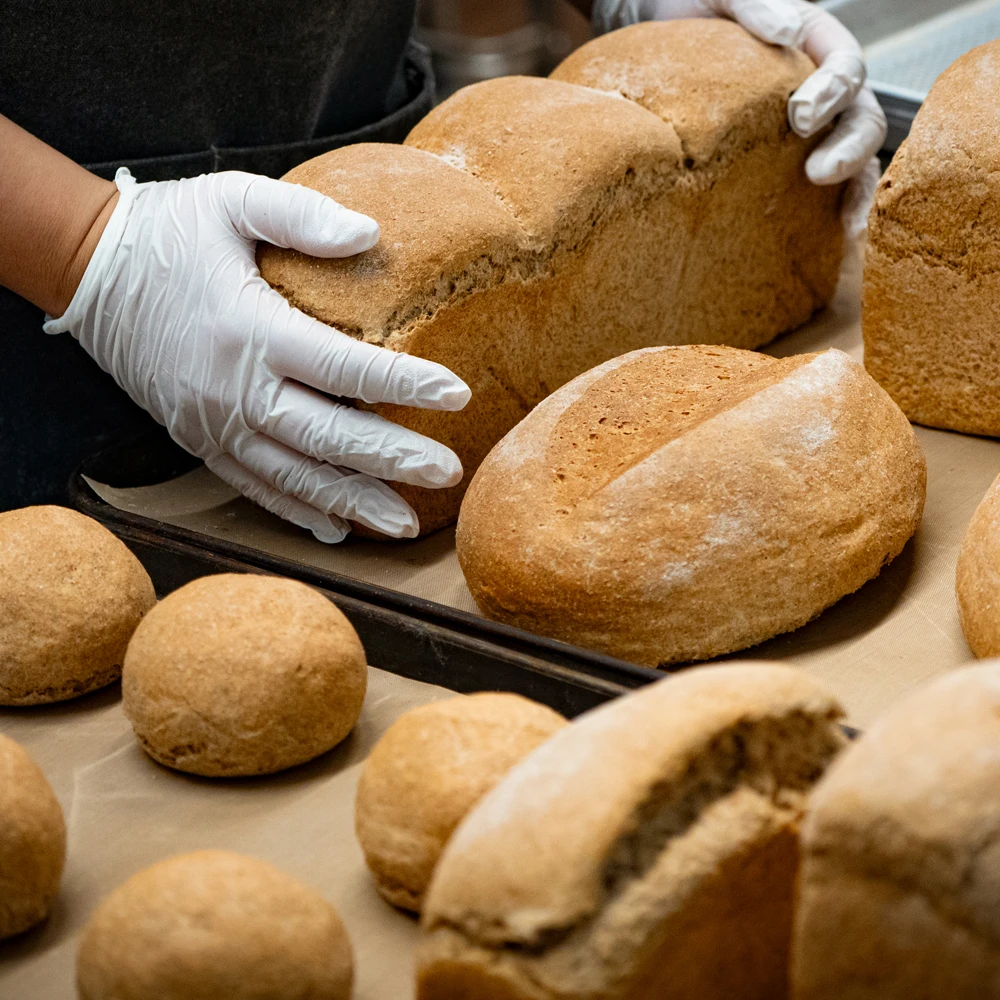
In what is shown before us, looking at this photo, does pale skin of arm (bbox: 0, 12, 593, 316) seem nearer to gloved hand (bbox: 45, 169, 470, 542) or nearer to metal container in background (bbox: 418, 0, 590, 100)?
gloved hand (bbox: 45, 169, 470, 542)

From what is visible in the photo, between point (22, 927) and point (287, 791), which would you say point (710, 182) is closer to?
point (287, 791)

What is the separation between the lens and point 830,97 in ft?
8.53

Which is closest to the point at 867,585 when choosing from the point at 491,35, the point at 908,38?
the point at 908,38

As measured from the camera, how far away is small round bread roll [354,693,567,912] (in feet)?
4.16

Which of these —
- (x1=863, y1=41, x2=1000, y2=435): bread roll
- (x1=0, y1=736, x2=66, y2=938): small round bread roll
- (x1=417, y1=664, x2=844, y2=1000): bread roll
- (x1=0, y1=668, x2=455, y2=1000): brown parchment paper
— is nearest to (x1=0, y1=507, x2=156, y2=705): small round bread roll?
(x1=0, y1=668, x2=455, y2=1000): brown parchment paper

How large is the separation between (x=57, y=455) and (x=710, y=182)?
1.45m

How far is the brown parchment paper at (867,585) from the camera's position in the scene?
5.89ft

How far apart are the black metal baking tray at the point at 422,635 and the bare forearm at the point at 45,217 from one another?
1.29 ft

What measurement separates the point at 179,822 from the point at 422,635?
0.42 m

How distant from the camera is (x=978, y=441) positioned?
2385 mm

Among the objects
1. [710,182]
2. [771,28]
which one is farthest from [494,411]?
[771,28]

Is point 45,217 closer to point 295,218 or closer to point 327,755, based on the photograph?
point 295,218

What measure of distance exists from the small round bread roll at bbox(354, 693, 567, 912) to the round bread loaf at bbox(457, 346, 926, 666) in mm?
422

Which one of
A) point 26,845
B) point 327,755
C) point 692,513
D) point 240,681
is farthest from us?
point 692,513
